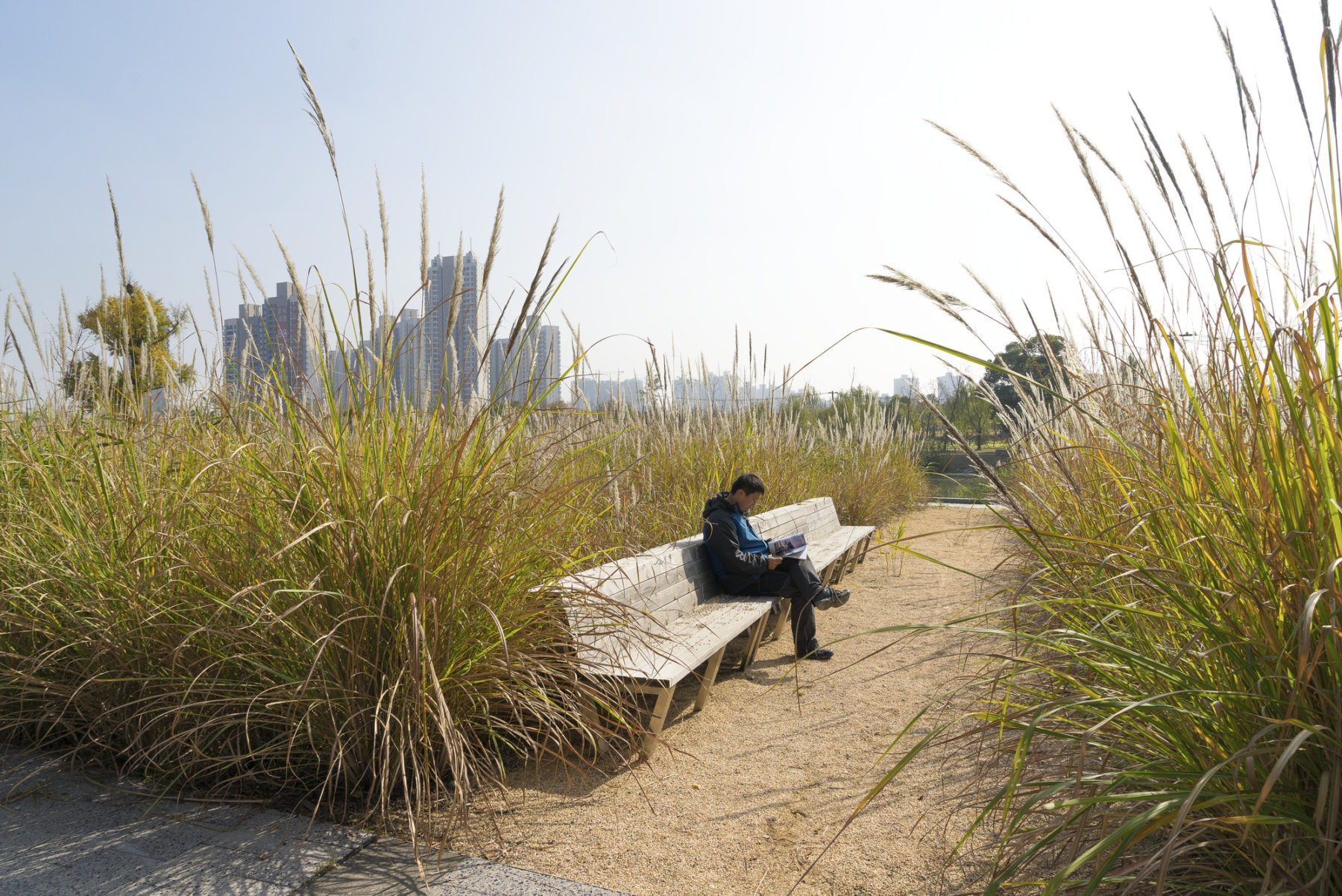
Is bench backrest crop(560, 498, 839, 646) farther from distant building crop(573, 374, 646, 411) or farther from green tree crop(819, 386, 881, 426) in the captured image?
green tree crop(819, 386, 881, 426)

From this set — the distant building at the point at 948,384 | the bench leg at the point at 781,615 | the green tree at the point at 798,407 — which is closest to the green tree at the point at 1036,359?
the distant building at the point at 948,384

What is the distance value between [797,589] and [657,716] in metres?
1.84

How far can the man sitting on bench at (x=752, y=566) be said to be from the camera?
4477 mm

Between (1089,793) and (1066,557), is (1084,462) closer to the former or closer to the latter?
(1066,557)

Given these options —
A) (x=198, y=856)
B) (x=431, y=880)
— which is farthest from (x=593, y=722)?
(x=198, y=856)

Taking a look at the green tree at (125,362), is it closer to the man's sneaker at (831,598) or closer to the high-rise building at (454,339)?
the high-rise building at (454,339)

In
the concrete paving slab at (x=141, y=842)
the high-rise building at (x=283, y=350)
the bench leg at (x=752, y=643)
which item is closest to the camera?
the concrete paving slab at (x=141, y=842)

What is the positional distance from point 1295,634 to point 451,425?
2.22 metres

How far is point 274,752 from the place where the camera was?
238cm

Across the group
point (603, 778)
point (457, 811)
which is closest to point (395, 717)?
point (457, 811)

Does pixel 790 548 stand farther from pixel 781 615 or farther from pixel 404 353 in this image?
pixel 404 353

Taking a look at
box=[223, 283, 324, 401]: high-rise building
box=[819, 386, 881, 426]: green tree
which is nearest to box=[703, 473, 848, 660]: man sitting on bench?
box=[223, 283, 324, 401]: high-rise building

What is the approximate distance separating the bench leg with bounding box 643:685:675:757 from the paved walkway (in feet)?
2.87

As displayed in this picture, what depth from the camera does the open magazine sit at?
14.8 ft
